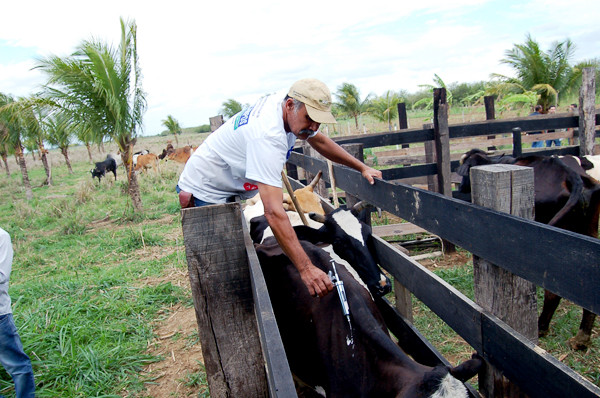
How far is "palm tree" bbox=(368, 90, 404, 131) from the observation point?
29969mm

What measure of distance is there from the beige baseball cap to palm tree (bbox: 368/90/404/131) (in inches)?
1084

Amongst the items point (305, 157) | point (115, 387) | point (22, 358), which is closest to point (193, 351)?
point (115, 387)

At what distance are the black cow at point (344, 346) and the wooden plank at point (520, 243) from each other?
499 mm

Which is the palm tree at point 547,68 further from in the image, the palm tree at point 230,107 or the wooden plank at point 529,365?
the palm tree at point 230,107

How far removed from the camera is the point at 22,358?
11.8 feet

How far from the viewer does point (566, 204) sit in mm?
3930

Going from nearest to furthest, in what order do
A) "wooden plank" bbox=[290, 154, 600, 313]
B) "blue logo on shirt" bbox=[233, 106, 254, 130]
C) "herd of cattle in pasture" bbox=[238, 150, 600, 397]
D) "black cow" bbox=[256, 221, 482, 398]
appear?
"wooden plank" bbox=[290, 154, 600, 313], "black cow" bbox=[256, 221, 482, 398], "herd of cattle in pasture" bbox=[238, 150, 600, 397], "blue logo on shirt" bbox=[233, 106, 254, 130]

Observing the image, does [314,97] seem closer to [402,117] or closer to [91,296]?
[91,296]

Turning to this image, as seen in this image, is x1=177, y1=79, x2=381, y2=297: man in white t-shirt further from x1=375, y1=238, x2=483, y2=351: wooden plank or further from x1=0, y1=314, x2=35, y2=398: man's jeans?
x1=0, y1=314, x2=35, y2=398: man's jeans

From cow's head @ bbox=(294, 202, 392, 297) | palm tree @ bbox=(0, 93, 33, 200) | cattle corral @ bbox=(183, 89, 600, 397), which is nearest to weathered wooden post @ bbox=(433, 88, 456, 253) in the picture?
cow's head @ bbox=(294, 202, 392, 297)

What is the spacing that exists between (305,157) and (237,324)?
9.19 feet

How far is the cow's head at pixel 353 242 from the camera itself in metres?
2.81

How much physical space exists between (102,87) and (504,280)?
11.2 m

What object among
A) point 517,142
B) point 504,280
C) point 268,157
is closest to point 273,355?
point 504,280
